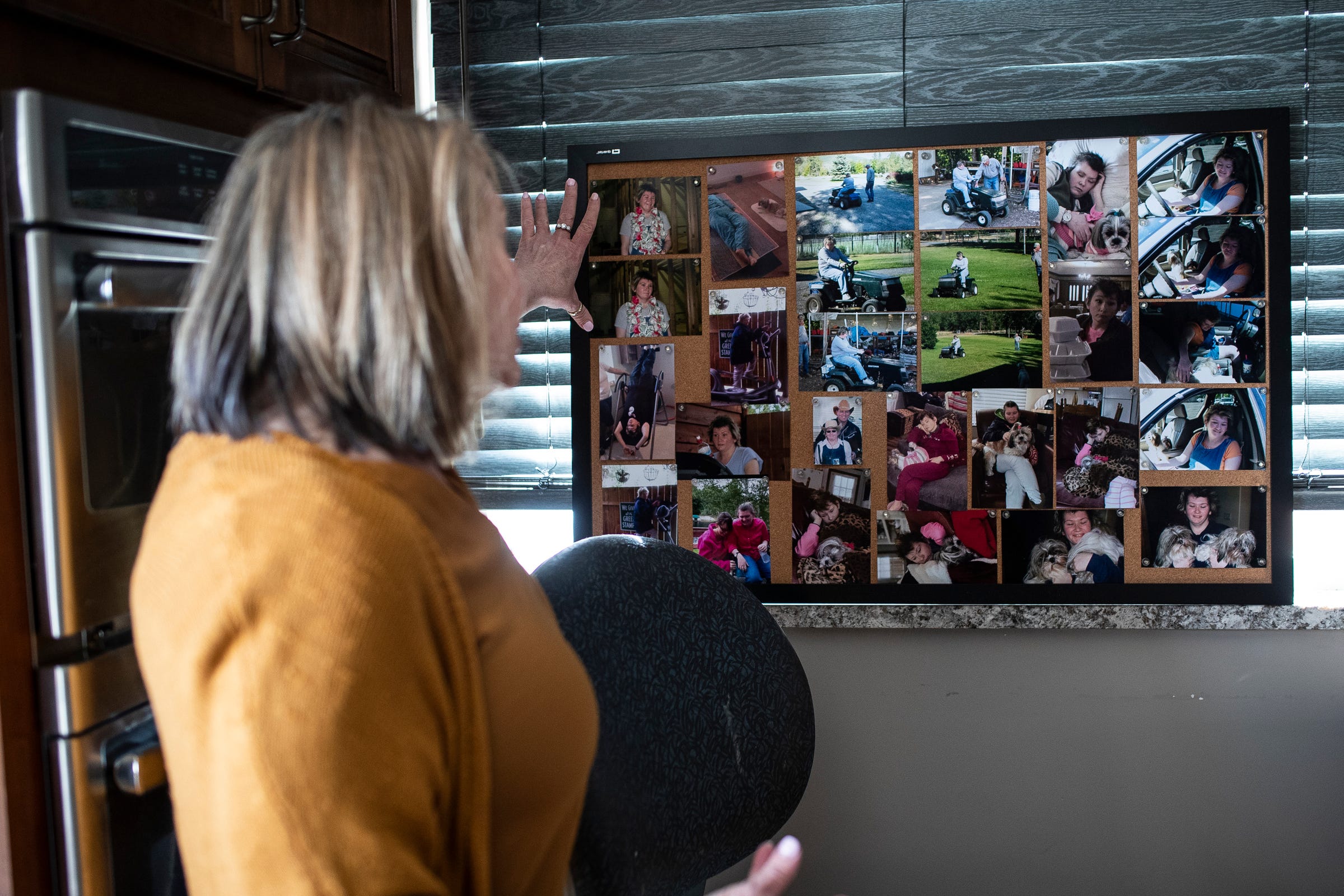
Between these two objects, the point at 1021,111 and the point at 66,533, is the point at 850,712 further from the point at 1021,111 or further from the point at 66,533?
the point at 66,533

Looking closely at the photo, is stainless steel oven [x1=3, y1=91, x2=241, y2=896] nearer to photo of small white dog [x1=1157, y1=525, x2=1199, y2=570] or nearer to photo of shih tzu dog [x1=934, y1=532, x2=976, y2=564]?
photo of shih tzu dog [x1=934, y1=532, x2=976, y2=564]

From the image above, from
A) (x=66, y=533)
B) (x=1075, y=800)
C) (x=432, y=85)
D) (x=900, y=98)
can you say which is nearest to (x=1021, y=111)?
(x=900, y=98)

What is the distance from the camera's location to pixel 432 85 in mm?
2021

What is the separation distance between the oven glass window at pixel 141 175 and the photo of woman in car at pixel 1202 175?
61.1 inches

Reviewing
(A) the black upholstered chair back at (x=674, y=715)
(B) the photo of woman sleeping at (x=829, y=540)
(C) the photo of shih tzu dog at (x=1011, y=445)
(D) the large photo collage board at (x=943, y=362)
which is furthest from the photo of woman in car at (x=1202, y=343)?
(A) the black upholstered chair back at (x=674, y=715)

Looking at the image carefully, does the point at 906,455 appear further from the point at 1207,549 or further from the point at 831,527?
the point at 1207,549

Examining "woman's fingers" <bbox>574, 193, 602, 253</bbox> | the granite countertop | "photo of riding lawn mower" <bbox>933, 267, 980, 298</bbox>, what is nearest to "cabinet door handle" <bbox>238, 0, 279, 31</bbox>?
"woman's fingers" <bbox>574, 193, 602, 253</bbox>

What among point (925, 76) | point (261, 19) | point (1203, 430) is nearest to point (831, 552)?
point (1203, 430)

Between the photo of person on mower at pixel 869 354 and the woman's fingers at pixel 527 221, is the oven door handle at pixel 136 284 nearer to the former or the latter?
the woman's fingers at pixel 527 221

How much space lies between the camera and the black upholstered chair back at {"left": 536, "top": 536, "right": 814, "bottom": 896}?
1058mm

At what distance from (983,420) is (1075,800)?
77 centimetres

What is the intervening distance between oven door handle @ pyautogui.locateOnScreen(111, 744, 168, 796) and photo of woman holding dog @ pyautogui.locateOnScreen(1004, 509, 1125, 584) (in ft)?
4.66

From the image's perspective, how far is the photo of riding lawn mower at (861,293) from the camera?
181 cm

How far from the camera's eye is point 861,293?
1.82 meters
